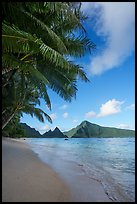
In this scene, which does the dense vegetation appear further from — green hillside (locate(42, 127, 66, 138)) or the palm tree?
green hillside (locate(42, 127, 66, 138))

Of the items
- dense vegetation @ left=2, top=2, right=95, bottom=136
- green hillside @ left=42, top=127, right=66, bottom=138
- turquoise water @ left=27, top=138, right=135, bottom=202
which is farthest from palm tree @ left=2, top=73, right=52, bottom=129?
green hillside @ left=42, top=127, right=66, bottom=138

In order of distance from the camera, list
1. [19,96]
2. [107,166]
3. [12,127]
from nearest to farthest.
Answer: [107,166], [19,96], [12,127]

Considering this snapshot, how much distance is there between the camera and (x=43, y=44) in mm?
4145

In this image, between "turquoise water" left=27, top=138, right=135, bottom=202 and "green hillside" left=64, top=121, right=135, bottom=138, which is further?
"green hillside" left=64, top=121, right=135, bottom=138

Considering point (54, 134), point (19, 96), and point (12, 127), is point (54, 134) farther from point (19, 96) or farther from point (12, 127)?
point (19, 96)

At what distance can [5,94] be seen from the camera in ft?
37.4

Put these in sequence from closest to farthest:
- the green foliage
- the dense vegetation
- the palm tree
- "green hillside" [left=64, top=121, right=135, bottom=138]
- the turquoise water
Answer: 1. the dense vegetation
2. the turquoise water
3. the palm tree
4. the green foliage
5. "green hillside" [left=64, top=121, right=135, bottom=138]

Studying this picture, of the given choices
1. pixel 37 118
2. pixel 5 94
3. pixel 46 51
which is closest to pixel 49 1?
pixel 46 51

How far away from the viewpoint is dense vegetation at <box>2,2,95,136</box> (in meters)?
4.13

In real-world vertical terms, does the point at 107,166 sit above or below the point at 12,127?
below

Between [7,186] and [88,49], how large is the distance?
497 cm

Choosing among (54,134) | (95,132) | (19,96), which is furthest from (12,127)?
(54,134)

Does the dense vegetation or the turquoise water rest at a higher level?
the dense vegetation

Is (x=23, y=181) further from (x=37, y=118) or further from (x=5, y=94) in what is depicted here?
(x=37, y=118)
